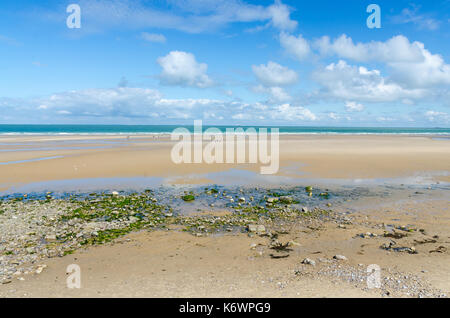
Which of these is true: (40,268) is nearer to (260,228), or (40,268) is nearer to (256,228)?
(256,228)

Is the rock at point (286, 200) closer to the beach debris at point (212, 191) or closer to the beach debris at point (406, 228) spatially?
the beach debris at point (212, 191)

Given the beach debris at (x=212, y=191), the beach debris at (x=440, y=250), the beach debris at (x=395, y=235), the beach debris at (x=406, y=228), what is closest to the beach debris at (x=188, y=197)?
the beach debris at (x=212, y=191)

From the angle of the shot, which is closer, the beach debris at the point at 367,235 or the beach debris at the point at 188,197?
the beach debris at the point at 367,235

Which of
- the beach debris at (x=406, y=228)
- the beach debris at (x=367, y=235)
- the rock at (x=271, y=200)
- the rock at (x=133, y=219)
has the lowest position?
the beach debris at (x=367, y=235)

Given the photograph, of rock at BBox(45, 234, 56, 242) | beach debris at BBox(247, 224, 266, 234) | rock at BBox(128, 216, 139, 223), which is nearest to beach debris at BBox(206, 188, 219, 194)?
rock at BBox(128, 216, 139, 223)

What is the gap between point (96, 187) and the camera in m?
15.9

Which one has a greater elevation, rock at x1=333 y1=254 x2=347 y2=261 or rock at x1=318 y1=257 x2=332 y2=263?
rock at x1=333 y1=254 x2=347 y2=261

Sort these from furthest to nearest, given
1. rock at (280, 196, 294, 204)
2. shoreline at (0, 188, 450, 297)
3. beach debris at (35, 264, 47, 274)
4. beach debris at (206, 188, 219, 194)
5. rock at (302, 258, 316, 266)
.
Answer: beach debris at (206, 188, 219, 194)
rock at (280, 196, 294, 204)
rock at (302, 258, 316, 266)
beach debris at (35, 264, 47, 274)
shoreline at (0, 188, 450, 297)

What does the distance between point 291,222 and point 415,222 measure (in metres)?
4.51

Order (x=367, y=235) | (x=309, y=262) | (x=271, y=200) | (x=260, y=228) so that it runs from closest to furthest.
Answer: (x=309, y=262) < (x=367, y=235) < (x=260, y=228) < (x=271, y=200)

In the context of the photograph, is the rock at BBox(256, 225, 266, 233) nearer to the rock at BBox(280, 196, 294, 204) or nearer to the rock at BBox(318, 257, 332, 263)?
the rock at BBox(318, 257, 332, 263)

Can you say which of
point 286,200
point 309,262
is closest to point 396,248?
point 309,262
